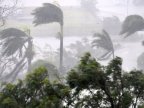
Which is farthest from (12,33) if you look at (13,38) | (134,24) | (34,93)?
(34,93)

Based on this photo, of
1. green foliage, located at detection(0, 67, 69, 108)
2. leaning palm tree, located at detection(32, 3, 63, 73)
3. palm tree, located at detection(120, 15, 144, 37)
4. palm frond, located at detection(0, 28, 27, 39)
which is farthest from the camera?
leaning palm tree, located at detection(32, 3, 63, 73)

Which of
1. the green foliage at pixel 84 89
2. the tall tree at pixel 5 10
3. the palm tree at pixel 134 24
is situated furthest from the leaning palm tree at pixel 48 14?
the green foliage at pixel 84 89

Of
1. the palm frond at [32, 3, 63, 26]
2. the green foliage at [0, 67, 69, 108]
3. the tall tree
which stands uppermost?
the green foliage at [0, 67, 69, 108]

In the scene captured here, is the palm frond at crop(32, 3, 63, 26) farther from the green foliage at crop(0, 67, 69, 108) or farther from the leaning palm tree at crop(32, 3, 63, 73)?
the green foliage at crop(0, 67, 69, 108)

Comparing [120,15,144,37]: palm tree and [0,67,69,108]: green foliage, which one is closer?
[0,67,69,108]: green foliage

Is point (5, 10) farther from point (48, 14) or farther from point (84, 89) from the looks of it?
point (84, 89)

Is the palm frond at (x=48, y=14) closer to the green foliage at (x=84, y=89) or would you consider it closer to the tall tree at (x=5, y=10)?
the tall tree at (x=5, y=10)

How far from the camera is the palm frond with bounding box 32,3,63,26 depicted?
77.3ft

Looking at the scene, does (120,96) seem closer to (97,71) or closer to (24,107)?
(97,71)

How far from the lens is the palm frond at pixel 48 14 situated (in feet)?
77.3

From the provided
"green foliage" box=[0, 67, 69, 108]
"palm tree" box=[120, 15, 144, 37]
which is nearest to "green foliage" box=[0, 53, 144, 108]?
"green foliage" box=[0, 67, 69, 108]

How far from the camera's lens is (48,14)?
77.4 ft

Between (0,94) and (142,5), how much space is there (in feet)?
175

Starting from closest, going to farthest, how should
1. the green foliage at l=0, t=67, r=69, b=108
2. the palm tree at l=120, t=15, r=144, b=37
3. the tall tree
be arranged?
the green foliage at l=0, t=67, r=69, b=108
the palm tree at l=120, t=15, r=144, b=37
the tall tree
